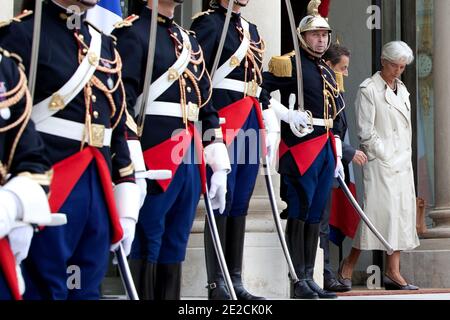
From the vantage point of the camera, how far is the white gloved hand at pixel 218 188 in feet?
22.9

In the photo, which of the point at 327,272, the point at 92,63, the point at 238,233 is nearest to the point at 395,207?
the point at 327,272

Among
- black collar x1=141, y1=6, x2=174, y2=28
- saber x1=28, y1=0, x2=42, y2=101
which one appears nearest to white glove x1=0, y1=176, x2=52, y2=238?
saber x1=28, y1=0, x2=42, y2=101

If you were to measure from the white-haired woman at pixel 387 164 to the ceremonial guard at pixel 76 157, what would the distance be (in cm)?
608

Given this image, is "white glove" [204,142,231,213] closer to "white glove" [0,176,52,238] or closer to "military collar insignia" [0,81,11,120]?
"military collar insignia" [0,81,11,120]

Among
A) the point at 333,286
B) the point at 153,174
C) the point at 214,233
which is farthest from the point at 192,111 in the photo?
the point at 333,286

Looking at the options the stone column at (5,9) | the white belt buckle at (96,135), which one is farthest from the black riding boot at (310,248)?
Answer: the white belt buckle at (96,135)

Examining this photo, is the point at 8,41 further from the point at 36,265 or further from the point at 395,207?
the point at 395,207

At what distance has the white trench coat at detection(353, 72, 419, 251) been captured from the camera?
11.5 meters

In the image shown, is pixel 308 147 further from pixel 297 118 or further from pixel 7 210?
pixel 7 210

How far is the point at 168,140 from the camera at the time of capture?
6652 mm

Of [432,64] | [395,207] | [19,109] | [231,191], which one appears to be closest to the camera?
[19,109]

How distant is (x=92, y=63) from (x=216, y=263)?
2.78 meters

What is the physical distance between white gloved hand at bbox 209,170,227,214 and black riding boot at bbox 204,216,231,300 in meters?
0.84

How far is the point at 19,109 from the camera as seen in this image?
477cm
